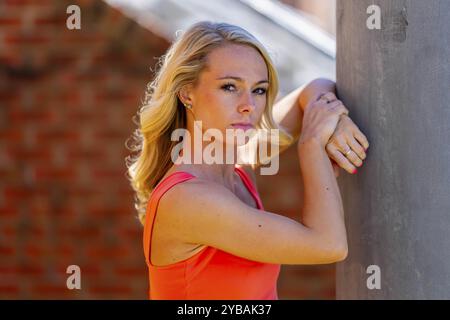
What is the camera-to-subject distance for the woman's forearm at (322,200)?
2420mm

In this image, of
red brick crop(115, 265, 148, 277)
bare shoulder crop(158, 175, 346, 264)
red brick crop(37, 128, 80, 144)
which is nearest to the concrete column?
bare shoulder crop(158, 175, 346, 264)

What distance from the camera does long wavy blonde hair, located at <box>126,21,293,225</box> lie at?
8.75 feet

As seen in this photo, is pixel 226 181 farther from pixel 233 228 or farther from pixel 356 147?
pixel 356 147

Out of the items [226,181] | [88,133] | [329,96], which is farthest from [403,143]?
[88,133]

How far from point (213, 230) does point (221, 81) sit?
0.45 meters

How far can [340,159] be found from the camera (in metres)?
2.52

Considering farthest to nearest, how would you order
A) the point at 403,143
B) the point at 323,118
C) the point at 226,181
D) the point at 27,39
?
1. the point at 27,39
2. the point at 226,181
3. the point at 323,118
4. the point at 403,143

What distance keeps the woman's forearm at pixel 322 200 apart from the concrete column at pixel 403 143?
10cm

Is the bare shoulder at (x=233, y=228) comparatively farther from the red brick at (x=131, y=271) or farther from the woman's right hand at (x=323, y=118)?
the red brick at (x=131, y=271)

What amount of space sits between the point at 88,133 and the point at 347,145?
2.34 meters

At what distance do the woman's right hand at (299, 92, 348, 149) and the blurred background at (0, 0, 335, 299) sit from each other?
5.74 ft

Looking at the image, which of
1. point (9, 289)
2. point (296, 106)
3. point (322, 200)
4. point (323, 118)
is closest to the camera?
point (322, 200)

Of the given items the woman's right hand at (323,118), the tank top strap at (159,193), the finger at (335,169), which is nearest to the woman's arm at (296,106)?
the woman's right hand at (323,118)

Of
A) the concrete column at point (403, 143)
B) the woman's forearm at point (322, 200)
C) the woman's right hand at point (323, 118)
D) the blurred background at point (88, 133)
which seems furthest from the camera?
the blurred background at point (88, 133)
